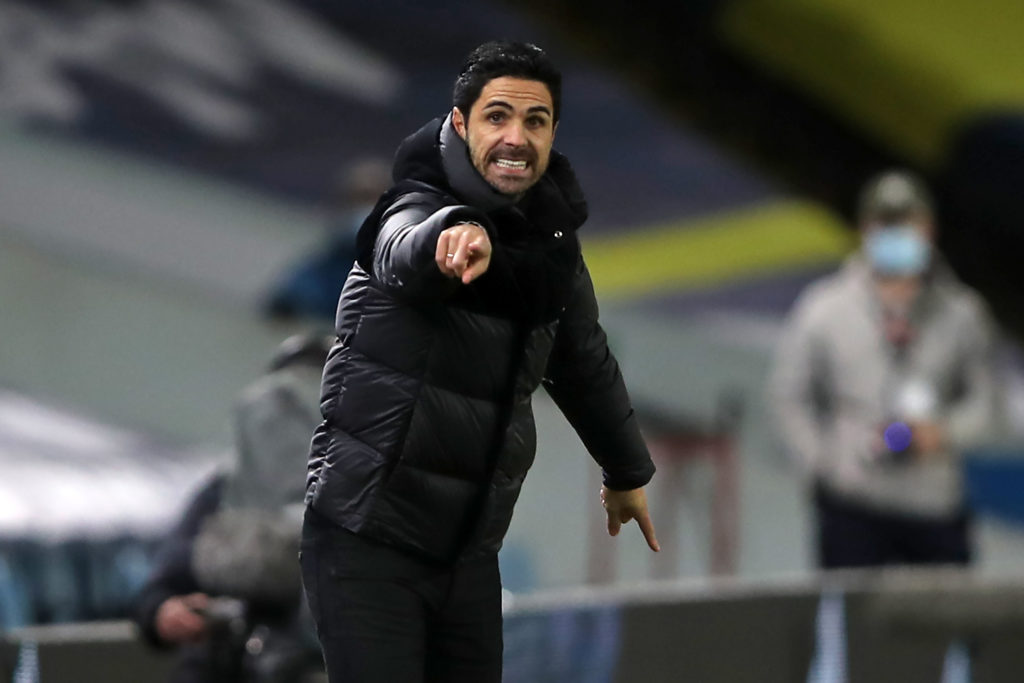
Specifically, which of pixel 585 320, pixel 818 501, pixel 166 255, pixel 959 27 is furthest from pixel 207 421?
pixel 585 320

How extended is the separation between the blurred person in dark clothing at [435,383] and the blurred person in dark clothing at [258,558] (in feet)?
3.84

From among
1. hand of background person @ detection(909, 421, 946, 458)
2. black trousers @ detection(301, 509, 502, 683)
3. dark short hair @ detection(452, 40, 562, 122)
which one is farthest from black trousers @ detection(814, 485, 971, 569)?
dark short hair @ detection(452, 40, 562, 122)

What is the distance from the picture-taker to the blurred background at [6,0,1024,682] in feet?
41.8

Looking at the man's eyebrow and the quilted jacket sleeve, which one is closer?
the quilted jacket sleeve

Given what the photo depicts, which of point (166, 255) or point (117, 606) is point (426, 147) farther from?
point (166, 255)

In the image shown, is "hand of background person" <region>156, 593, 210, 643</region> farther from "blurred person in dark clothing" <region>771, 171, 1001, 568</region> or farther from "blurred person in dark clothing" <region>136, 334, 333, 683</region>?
"blurred person in dark clothing" <region>771, 171, 1001, 568</region>

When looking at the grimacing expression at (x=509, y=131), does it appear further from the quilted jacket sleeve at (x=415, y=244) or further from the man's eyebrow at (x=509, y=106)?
the quilted jacket sleeve at (x=415, y=244)

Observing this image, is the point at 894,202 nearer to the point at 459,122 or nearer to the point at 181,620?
the point at 181,620

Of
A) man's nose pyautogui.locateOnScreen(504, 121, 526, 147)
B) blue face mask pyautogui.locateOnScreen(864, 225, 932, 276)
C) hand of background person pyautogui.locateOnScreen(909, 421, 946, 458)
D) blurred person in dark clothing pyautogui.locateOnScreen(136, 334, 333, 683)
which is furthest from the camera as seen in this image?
blue face mask pyautogui.locateOnScreen(864, 225, 932, 276)

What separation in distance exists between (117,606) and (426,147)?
19.9ft

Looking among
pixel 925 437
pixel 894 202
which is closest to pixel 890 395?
pixel 925 437

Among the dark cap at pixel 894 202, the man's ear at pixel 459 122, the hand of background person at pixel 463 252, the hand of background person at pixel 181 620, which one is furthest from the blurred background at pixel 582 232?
the hand of background person at pixel 463 252

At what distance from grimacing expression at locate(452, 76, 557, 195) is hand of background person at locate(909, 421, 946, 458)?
352 centimetres

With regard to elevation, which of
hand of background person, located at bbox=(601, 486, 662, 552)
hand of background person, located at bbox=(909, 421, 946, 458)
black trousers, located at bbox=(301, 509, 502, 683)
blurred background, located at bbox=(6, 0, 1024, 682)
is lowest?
black trousers, located at bbox=(301, 509, 502, 683)
